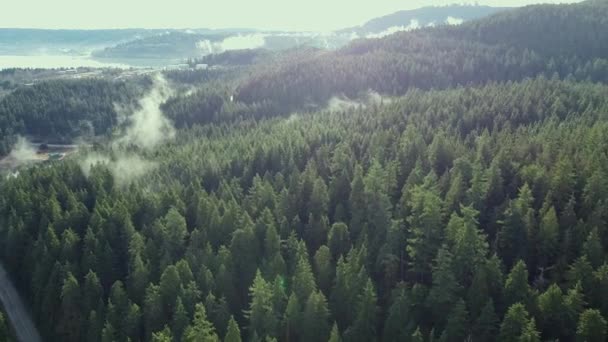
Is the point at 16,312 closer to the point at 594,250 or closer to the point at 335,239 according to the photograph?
the point at 335,239

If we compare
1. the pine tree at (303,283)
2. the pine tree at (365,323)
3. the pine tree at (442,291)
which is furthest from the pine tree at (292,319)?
the pine tree at (442,291)

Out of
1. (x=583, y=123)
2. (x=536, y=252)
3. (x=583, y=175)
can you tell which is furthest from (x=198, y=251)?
(x=583, y=123)

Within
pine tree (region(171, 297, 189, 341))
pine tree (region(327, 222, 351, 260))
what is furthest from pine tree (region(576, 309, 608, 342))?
pine tree (region(171, 297, 189, 341))

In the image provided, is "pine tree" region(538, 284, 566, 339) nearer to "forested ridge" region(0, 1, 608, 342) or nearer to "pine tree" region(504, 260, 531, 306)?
"forested ridge" region(0, 1, 608, 342)

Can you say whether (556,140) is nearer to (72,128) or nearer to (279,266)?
(279,266)

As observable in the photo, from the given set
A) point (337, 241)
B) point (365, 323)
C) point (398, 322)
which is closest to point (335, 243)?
point (337, 241)
